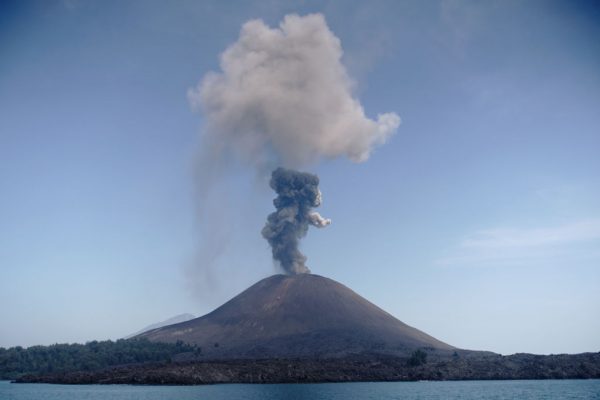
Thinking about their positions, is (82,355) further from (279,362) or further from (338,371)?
(338,371)

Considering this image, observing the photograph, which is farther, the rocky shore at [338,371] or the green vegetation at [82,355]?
the green vegetation at [82,355]

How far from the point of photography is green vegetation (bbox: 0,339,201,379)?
550 ft

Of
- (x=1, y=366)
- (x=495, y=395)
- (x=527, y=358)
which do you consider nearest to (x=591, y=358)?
(x=527, y=358)

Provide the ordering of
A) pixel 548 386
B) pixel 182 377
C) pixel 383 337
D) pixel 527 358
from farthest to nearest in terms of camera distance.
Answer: pixel 383 337
pixel 527 358
pixel 182 377
pixel 548 386

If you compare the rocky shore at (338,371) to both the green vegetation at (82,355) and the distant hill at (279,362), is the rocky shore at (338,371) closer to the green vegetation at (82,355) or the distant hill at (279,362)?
the distant hill at (279,362)

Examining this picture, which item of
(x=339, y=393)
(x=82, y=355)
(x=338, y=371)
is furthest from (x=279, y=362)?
(x=82, y=355)

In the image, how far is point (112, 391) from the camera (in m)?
107

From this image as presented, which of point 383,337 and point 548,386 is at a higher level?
point 383,337

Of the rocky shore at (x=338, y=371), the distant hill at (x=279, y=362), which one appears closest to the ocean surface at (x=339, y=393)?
the rocky shore at (x=338, y=371)

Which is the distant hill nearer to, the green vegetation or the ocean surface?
the green vegetation

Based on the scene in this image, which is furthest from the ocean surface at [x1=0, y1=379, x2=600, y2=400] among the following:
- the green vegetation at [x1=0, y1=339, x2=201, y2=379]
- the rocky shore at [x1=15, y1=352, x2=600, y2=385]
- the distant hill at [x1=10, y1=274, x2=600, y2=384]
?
the green vegetation at [x1=0, y1=339, x2=201, y2=379]

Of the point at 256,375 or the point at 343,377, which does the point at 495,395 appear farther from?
the point at 256,375

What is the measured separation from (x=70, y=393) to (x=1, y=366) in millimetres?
88717

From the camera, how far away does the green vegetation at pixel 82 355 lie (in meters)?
168
